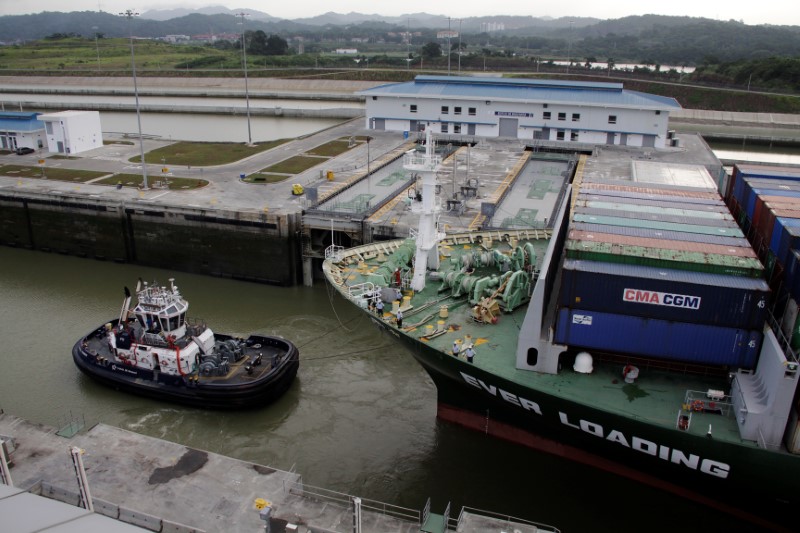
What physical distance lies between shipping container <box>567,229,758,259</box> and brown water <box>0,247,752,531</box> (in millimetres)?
7218

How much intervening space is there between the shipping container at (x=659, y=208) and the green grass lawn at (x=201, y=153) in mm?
33480

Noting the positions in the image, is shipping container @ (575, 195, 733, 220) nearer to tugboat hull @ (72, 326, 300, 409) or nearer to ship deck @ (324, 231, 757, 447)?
ship deck @ (324, 231, 757, 447)

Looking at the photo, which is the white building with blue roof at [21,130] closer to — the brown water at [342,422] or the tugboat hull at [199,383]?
the brown water at [342,422]

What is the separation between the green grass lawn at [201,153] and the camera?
162 feet

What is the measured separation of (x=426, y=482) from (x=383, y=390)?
5233 millimetres

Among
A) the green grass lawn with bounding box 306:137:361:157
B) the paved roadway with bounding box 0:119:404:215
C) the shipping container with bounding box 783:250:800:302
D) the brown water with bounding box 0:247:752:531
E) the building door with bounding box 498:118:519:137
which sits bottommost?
the brown water with bounding box 0:247:752:531

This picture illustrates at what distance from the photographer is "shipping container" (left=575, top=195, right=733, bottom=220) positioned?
72.1 ft

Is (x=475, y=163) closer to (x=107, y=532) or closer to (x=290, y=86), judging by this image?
(x=107, y=532)

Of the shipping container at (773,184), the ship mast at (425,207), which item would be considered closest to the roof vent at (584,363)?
the ship mast at (425,207)

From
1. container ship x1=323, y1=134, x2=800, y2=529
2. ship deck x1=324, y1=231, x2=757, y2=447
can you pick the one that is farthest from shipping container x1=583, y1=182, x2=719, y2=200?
ship deck x1=324, y1=231, x2=757, y2=447

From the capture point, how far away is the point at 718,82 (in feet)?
337

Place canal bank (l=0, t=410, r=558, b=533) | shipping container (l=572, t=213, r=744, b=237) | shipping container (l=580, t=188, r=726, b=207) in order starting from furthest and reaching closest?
shipping container (l=580, t=188, r=726, b=207) < shipping container (l=572, t=213, r=744, b=237) < canal bank (l=0, t=410, r=558, b=533)

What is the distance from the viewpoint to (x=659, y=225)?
20.5 metres

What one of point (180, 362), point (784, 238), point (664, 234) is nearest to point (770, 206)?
point (784, 238)
